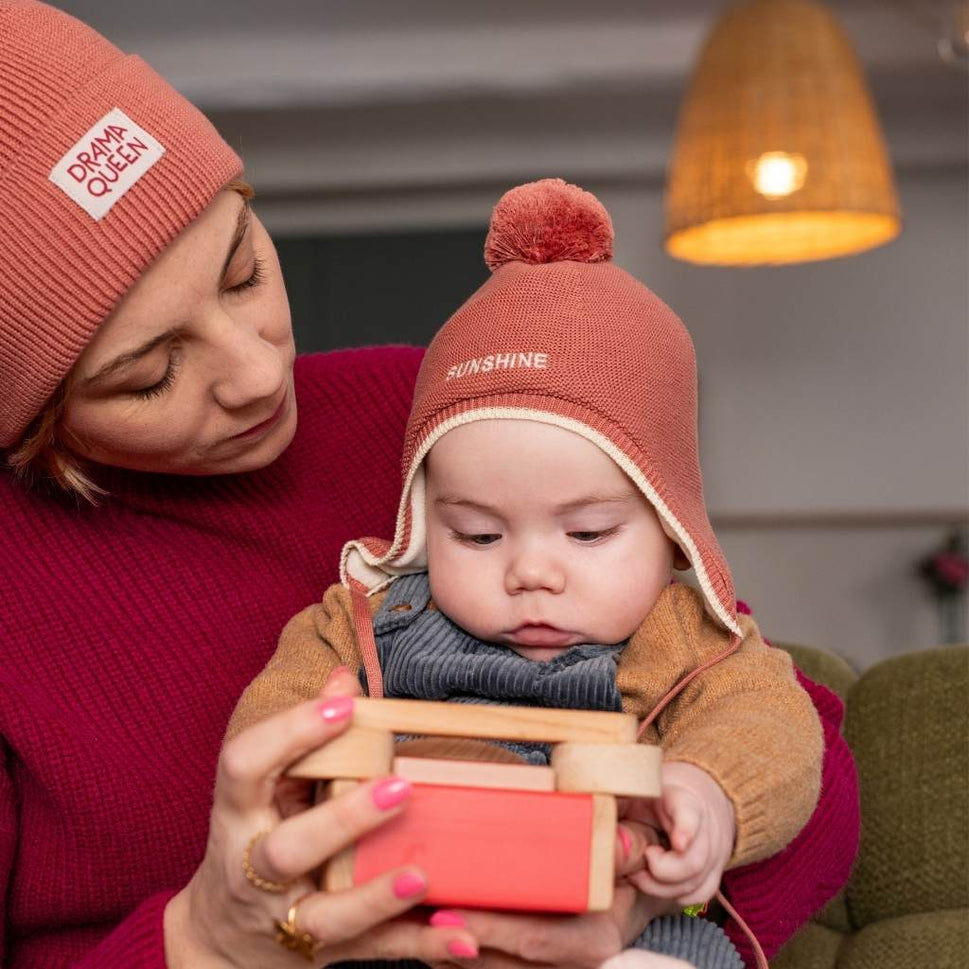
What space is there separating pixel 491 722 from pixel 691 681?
0.38 m

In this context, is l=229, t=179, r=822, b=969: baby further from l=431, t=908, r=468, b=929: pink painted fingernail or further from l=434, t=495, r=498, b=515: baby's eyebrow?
l=431, t=908, r=468, b=929: pink painted fingernail

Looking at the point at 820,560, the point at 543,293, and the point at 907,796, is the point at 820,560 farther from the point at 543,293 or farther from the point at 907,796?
the point at 543,293

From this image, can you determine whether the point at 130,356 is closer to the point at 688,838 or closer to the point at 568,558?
the point at 568,558

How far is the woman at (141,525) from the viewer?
1.20 meters

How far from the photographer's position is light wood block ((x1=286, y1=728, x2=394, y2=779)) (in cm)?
92

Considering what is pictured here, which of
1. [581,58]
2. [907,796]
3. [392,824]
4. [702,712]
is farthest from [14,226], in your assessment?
[581,58]

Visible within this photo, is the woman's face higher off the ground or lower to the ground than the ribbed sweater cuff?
higher

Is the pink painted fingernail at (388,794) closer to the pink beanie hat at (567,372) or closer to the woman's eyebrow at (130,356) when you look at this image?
the pink beanie hat at (567,372)

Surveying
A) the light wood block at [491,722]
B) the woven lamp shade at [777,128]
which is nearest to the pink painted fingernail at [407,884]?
the light wood block at [491,722]

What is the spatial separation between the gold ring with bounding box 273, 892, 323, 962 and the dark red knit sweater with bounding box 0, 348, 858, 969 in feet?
1.36

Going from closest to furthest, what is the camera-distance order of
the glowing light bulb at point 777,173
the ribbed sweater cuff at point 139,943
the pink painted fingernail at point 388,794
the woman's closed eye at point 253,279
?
the pink painted fingernail at point 388,794 < the ribbed sweater cuff at point 139,943 < the woman's closed eye at point 253,279 < the glowing light bulb at point 777,173

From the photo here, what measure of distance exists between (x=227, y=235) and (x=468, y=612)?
47 centimetres

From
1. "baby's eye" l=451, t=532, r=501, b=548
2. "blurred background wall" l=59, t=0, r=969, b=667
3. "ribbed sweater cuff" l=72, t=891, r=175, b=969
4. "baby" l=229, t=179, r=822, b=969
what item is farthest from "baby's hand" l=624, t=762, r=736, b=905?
"blurred background wall" l=59, t=0, r=969, b=667

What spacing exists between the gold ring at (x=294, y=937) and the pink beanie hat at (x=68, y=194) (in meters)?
0.58
